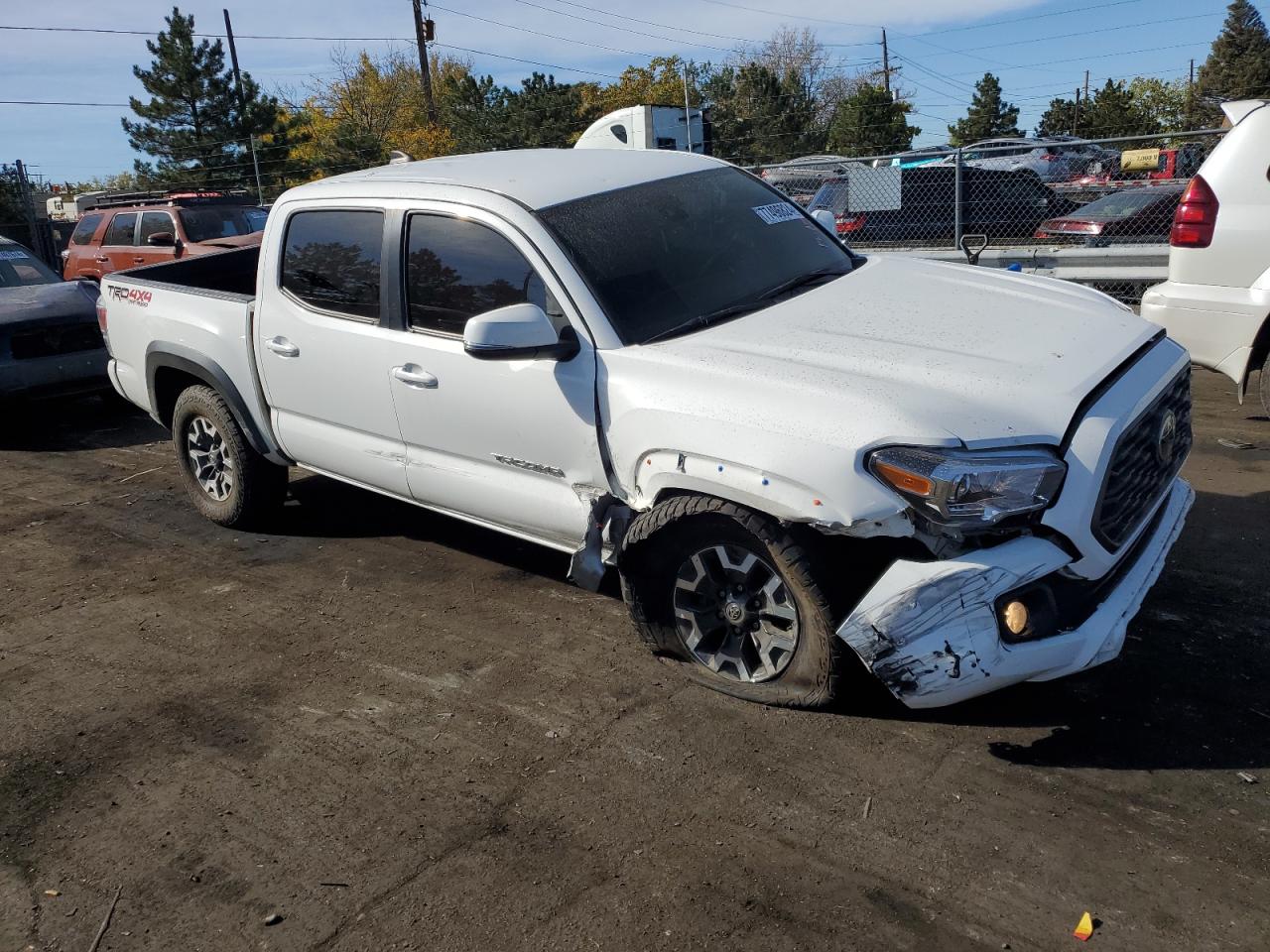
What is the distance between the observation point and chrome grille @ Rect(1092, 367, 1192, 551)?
125 inches

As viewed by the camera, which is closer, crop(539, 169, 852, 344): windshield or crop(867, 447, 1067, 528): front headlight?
crop(867, 447, 1067, 528): front headlight

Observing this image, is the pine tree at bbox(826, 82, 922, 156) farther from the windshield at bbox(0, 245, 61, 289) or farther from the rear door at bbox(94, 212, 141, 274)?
the windshield at bbox(0, 245, 61, 289)

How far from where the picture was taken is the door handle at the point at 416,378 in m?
4.28

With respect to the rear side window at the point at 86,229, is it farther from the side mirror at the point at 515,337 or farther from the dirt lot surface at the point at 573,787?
the side mirror at the point at 515,337

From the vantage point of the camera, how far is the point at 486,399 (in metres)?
4.10

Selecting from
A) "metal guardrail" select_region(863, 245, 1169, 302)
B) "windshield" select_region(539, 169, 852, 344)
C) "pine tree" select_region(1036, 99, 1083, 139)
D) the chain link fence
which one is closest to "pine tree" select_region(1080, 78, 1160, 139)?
"pine tree" select_region(1036, 99, 1083, 139)

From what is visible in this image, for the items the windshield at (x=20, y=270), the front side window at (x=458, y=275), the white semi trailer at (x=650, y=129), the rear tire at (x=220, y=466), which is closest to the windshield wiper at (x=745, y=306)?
the front side window at (x=458, y=275)

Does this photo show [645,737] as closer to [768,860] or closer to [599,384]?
[768,860]

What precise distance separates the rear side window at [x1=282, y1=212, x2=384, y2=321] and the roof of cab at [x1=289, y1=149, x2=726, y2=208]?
164 millimetres

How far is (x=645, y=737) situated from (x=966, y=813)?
1045 mm

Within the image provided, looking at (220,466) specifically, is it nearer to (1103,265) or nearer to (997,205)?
(1103,265)

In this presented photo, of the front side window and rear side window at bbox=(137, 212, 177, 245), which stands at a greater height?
rear side window at bbox=(137, 212, 177, 245)

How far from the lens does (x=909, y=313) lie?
3.84m

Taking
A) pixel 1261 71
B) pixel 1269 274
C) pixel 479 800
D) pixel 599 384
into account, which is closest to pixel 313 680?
pixel 479 800
